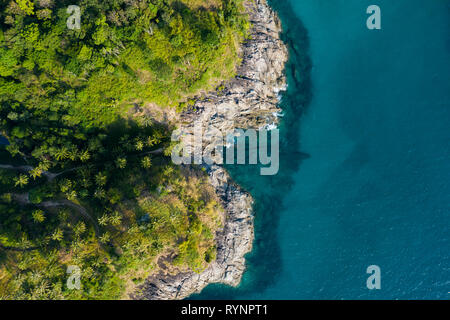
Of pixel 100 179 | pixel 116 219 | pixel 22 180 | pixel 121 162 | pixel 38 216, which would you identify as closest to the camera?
pixel 116 219


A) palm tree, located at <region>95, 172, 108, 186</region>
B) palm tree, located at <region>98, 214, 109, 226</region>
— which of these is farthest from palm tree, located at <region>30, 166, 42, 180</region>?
palm tree, located at <region>98, 214, 109, 226</region>

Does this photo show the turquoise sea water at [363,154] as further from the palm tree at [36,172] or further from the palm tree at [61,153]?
the palm tree at [36,172]

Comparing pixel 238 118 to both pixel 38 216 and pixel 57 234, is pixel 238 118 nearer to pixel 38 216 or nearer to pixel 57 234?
pixel 57 234

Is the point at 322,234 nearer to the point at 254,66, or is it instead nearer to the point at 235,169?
the point at 235,169

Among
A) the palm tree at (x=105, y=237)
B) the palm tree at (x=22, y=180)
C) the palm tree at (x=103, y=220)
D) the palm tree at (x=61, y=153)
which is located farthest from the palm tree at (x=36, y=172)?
the palm tree at (x=105, y=237)

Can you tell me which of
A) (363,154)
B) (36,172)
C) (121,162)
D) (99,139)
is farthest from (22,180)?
(363,154)

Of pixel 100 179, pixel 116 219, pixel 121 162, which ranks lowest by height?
pixel 116 219

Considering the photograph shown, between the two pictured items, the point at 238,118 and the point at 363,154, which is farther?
the point at 363,154
